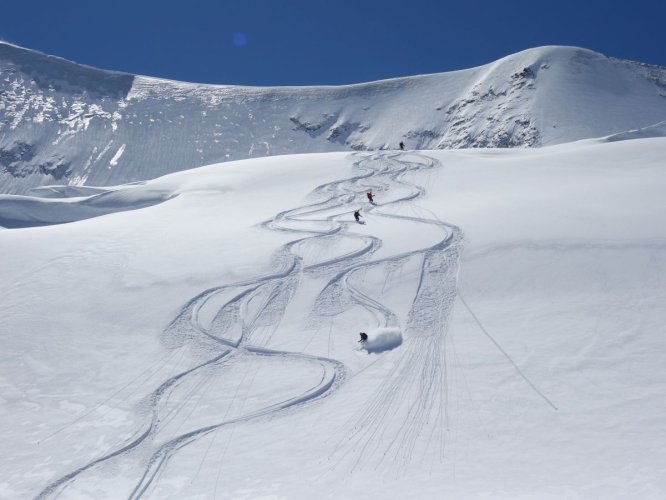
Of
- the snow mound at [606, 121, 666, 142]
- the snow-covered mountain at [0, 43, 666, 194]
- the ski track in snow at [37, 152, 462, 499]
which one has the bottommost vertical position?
the ski track in snow at [37, 152, 462, 499]

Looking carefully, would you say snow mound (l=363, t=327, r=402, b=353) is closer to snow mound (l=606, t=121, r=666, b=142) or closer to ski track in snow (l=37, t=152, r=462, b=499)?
ski track in snow (l=37, t=152, r=462, b=499)

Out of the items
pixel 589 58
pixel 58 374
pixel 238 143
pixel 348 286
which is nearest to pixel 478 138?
pixel 589 58

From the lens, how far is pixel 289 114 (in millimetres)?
94875

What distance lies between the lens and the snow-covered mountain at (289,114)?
76.9 metres

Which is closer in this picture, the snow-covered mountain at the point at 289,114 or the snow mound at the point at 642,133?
the snow mound at the point at 642,133

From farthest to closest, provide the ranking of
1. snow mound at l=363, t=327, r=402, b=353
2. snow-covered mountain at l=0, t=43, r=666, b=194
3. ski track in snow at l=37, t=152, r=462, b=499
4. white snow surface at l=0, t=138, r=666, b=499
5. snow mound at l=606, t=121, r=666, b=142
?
snow-covered mountain at l=0, t=43, r=666, b=194
snow mound at l=606, t=121, r=666, b=142
snow mound at l=363, t=327, r=402, b=353
ski track in snow at l=37, t=152, r=462, b=499
white snow surface at l=0, t=138, r=666, b=499

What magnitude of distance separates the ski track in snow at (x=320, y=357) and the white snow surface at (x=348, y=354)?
51 mm

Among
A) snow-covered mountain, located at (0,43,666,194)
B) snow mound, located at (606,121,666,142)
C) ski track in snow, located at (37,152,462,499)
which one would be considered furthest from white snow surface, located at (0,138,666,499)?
snow-covered mountain, located at (0,43,666,194)

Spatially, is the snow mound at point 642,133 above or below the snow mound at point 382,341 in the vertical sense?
above

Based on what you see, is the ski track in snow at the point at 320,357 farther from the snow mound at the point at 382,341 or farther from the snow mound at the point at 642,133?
the snow mound at the point at 642,133

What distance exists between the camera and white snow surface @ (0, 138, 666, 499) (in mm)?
8648

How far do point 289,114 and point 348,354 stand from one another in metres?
86.6

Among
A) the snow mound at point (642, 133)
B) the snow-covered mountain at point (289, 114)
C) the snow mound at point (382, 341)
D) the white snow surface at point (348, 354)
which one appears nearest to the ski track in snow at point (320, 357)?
the white snow surface at point (348, 354)

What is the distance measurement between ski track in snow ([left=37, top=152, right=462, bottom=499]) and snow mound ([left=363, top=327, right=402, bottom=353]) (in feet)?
0.94
